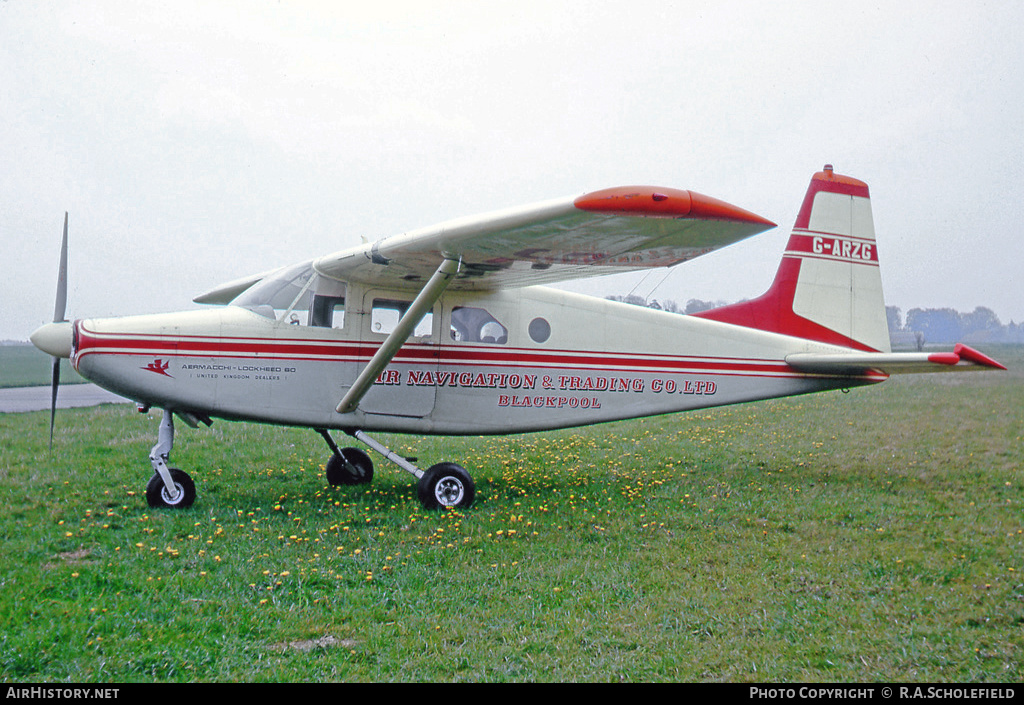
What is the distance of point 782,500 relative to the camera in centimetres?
686

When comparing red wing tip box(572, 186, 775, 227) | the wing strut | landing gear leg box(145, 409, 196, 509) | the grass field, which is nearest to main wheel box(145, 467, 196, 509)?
landing gear leg box(145, 409, 196, 509)

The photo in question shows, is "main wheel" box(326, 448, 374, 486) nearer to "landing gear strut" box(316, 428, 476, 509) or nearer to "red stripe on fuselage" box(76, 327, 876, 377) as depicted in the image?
"landing gear strut" box(316, 428, 476, 509)

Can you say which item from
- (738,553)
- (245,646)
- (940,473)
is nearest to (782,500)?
(738,553)

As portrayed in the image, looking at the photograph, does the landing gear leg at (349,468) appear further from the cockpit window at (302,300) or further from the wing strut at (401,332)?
the cockpit window at (302,300)

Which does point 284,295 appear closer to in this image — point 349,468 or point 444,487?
point 349,468

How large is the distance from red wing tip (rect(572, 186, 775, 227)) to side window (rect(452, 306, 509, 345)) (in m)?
3.02

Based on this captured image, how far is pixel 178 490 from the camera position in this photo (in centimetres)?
647

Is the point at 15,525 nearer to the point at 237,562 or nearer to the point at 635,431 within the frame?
the point at 237,562

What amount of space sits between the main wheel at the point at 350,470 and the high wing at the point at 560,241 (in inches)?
91.0

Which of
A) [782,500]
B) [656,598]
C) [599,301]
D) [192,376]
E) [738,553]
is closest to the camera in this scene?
[656,598]

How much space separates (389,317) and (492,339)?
1135mm

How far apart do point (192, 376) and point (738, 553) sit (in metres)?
5.11

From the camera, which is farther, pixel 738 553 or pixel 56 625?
pixel 738 553

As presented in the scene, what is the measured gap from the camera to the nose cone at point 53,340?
624 cm
